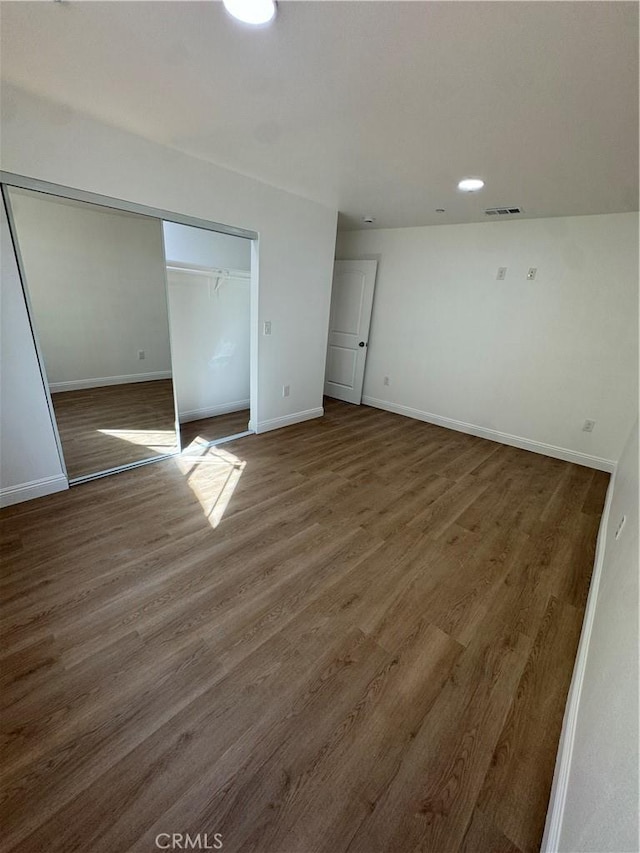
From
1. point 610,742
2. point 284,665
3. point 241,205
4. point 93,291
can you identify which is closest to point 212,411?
point 93,291

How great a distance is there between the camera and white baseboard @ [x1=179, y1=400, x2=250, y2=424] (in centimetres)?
405


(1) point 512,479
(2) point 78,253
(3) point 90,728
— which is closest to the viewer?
(3) point 90,728

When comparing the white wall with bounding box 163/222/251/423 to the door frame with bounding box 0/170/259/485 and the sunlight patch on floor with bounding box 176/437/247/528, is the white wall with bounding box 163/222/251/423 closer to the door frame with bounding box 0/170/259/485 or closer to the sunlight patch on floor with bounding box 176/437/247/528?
the door frame with bounding box 0/170/259/485

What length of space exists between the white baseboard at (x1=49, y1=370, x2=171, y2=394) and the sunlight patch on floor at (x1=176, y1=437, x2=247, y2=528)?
1742mm

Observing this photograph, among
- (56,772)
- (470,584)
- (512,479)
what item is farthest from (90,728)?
(512,479)

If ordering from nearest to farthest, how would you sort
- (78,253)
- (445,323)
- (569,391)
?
(569,391), (78,253), (445,323)

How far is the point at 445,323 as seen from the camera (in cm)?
425

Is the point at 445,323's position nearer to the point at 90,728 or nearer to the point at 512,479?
the point at 512,479

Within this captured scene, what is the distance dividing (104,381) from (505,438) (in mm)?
5118

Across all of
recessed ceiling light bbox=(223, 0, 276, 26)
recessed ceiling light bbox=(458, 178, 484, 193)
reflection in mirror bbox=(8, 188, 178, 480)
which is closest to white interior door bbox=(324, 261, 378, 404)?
recessed ceiling light bbox=(458, 178, 484, 193)

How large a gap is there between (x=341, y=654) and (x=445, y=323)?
12.6 feet

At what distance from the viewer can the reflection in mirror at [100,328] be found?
3.26 metres

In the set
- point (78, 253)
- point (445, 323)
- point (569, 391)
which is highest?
point (78, 253)

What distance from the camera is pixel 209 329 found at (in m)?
3.88
